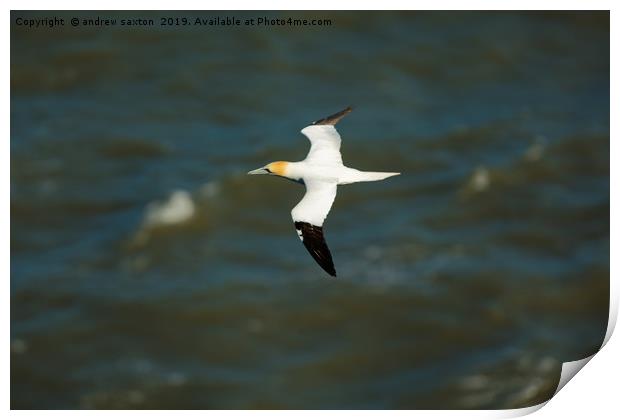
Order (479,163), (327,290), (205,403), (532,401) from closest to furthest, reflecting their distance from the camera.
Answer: (532,401)
(205,403)
(327,290)
(479,163)

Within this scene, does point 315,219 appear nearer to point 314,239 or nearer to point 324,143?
point 314,239

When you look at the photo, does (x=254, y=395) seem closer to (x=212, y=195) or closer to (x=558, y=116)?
(x=212, y=195)

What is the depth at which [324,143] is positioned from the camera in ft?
Result: 20.1

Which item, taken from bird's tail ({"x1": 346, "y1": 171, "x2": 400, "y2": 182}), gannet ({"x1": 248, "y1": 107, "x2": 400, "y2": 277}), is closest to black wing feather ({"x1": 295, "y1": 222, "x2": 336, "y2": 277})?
gannet ({"x1": 248, "y1": 107, "x2": 400, "y2": 277})

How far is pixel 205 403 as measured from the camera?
877 cm

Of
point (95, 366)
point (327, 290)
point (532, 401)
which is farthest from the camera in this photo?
point (327, 290)

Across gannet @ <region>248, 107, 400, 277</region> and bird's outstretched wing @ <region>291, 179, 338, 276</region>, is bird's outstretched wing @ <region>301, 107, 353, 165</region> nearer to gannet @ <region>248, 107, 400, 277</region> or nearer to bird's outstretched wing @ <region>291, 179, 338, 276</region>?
gannet @ <region>248, 107, 400, 277</region>

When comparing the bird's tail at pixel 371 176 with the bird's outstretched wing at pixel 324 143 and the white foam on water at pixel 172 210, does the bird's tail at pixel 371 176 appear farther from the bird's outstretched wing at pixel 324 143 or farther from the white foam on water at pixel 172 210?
the white foam on water at pixel 172 210

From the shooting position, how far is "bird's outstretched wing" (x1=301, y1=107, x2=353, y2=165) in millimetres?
6031

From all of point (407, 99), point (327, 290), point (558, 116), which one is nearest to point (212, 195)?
point (327, 290)

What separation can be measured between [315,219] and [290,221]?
4.28 metres

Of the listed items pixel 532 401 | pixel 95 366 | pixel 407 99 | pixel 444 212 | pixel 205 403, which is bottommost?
pixel 532 401

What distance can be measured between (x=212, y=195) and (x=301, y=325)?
5.85 feet

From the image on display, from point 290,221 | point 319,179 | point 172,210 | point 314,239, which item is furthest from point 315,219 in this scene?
point 172,210
